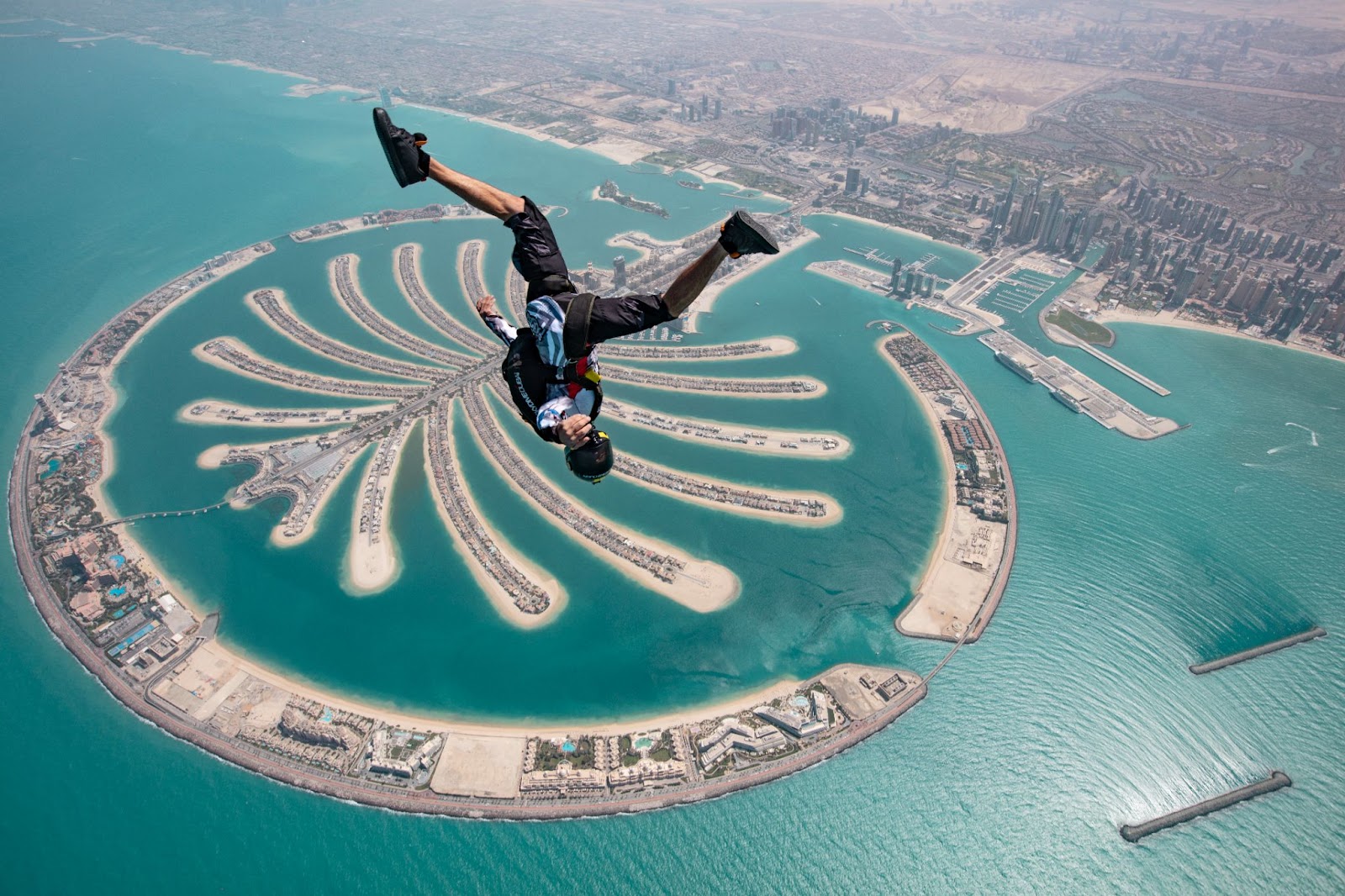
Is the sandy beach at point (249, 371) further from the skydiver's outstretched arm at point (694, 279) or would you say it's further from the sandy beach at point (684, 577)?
the skydiver's outstretched arm at point (694, 279)

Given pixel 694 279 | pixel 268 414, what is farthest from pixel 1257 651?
pixel 268 414

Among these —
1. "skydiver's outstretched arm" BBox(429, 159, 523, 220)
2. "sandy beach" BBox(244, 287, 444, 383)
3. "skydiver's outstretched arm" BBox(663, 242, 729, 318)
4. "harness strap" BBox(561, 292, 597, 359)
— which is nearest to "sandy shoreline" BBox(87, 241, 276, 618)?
"sandy beach" BBox(244, 287, 444, 383)

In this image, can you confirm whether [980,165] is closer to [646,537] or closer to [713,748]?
[646,537]

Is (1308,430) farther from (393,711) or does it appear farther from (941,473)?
(393,711)

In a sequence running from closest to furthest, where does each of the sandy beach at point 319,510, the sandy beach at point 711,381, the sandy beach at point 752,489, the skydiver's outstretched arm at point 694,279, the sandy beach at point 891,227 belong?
the skydiver's outstretched arm at point 694,279 → the sandy beach at point 319,510 → the sandy beach at point 752,489 → the sandy beach at point 711,381 → the sandy beach at point 891,227

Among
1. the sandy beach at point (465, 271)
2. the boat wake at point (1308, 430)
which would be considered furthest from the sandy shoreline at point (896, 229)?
the sandy beach at point (465, 271)

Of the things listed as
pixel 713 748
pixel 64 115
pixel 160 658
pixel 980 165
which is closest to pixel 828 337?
pixel 713 748
